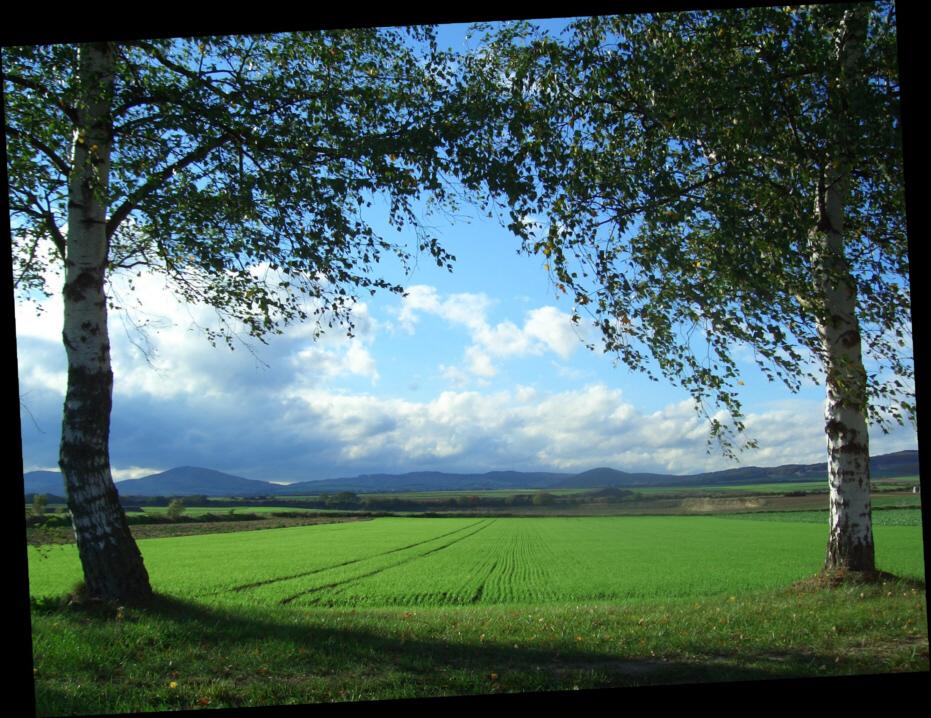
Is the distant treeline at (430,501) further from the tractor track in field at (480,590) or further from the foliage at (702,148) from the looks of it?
the foliage at (702,148)

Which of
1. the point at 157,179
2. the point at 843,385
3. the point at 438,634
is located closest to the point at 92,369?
the point at 157,179

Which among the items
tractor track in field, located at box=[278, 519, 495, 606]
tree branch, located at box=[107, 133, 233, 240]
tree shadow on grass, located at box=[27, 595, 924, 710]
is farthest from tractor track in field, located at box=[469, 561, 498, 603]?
tree branch, located at box=[107, 133, 233, 240]

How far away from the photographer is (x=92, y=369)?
29.0 feet

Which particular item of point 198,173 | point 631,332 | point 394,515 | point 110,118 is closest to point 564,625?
point 631,332

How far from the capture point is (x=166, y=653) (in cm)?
788

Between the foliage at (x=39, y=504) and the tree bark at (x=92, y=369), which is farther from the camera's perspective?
the foliage at (x=39, y=504)

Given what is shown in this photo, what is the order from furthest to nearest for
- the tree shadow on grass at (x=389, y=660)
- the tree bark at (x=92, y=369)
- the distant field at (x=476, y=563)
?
the distant field at (x=476, y=563) → the tree bark at (x=92, y=369) → the tree shadow on grass at (x=389, y=660)

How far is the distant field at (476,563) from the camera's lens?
507 inches

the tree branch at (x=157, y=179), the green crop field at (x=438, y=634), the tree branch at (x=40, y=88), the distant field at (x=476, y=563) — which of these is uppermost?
the tree branch at (x=40, y=88)

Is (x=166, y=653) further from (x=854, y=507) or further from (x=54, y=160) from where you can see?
(x=854, y=507)

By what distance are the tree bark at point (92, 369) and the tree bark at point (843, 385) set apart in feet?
33.8

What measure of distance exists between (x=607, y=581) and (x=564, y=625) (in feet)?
19.8

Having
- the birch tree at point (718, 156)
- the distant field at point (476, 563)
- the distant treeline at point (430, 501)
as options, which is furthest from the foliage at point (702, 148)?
the distant treeline at point (430, 501)

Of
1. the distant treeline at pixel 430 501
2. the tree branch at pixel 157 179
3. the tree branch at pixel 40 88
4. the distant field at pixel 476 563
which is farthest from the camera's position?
the distant treeline at pixel 430 501
